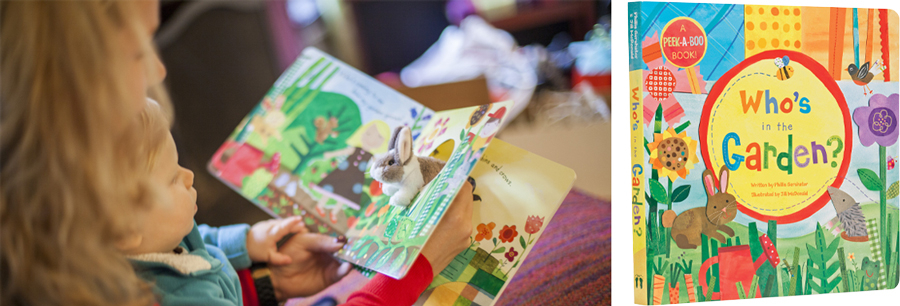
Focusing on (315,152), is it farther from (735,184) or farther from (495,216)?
(735,184)

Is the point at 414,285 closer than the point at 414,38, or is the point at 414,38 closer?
the point at 414,285

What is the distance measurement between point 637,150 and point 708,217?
20cm

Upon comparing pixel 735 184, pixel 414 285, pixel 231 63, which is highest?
pixel 231 63

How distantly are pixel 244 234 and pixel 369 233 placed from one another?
0.76 ft

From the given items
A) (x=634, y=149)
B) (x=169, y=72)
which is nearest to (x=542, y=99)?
(x=634, y=149)

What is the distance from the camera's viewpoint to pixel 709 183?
989 mm

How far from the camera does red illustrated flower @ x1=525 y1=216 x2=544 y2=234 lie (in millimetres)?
844

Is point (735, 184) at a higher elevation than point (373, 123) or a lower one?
lower

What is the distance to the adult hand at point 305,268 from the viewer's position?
92cm

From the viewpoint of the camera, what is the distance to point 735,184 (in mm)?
1010

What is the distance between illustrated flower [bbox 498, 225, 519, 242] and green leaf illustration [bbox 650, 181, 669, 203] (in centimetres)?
29

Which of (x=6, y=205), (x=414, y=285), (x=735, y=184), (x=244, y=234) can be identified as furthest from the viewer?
(x=735, y=184)

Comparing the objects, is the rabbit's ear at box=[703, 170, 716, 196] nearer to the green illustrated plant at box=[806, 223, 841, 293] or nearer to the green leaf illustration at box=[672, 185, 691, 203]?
the green leaf illustration at box=[672, 185, 691, 203]

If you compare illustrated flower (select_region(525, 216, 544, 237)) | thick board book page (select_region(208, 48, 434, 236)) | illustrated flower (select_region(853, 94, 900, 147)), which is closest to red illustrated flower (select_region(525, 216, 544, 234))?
illustrated flower (select_region(525, 216, 544, 237))
